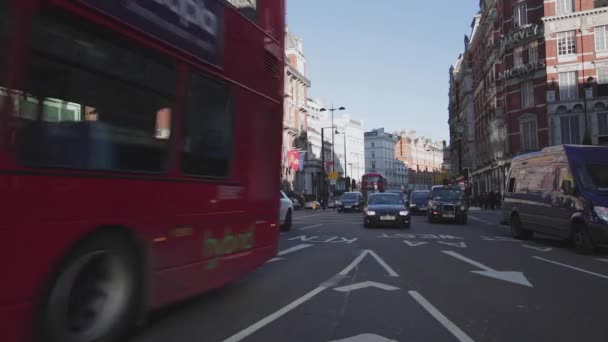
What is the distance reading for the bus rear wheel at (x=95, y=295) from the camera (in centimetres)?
360

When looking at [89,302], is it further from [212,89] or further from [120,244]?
[212,89]

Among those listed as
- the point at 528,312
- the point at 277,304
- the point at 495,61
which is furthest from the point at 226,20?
the point at 495,61

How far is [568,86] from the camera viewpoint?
42250 mm

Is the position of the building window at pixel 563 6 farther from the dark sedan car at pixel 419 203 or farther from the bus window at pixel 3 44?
the bus window at pixel 3 44

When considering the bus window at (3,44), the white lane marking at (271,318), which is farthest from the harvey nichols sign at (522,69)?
the bus window at (3,44)

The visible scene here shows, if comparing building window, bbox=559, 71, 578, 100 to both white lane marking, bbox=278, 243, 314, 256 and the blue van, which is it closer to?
the blue van

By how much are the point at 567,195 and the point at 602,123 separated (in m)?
35.2

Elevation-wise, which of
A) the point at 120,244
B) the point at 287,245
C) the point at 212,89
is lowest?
the point at 287,245

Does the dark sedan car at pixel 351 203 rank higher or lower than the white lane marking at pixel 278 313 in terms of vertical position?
higher

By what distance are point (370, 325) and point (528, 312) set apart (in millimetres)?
2081

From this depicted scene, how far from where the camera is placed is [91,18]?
12.9ft

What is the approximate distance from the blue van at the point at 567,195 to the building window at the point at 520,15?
36.0 m

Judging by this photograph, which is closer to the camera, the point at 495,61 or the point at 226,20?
the point at 226,20

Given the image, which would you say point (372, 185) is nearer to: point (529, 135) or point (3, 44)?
point (529, 135)
